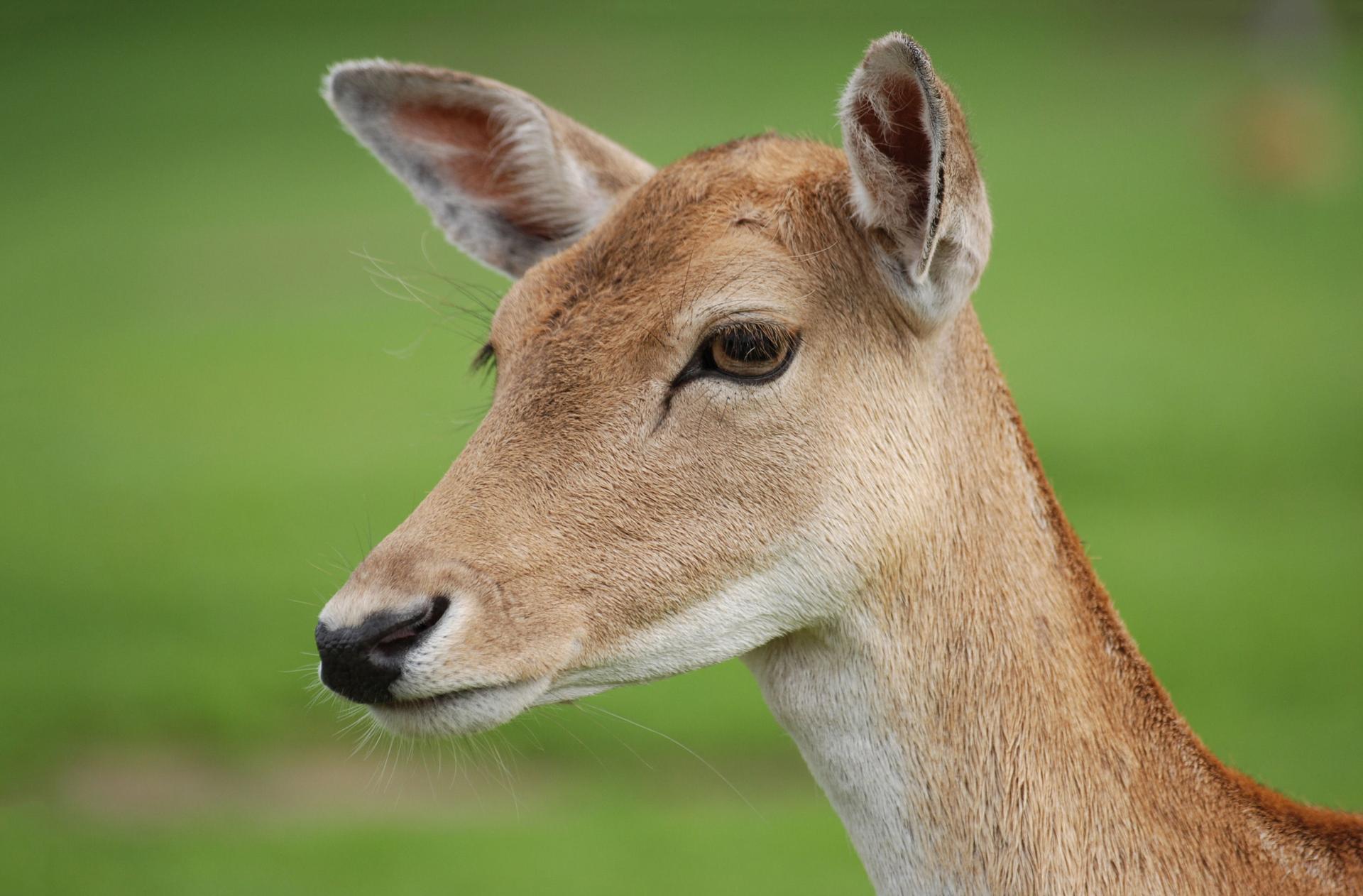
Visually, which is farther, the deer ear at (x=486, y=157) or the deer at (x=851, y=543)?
the deer ear at (x=486, y=157)

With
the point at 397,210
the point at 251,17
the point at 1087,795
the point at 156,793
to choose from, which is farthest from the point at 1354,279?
the point at 251,17

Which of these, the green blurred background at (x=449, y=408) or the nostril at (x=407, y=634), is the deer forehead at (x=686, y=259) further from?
the green blurred background at (x=449, y=408)

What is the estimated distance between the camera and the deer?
3500 millimetres

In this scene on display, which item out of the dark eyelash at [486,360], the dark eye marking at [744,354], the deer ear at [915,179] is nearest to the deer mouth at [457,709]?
the dark eye marking at [744,354]

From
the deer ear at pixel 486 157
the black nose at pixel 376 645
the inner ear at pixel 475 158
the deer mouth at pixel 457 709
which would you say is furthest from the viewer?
the inner ear at pixel 475 158

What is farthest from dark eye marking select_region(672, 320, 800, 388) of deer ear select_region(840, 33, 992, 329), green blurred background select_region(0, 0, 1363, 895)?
green blurred background select_region(0, 0, 1363, 895)

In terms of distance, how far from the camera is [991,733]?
3.62 m

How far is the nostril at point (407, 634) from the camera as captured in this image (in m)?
3.24

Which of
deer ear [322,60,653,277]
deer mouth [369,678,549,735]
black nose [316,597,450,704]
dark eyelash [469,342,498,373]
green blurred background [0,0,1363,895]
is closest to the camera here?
black nose [316,597,450,704]

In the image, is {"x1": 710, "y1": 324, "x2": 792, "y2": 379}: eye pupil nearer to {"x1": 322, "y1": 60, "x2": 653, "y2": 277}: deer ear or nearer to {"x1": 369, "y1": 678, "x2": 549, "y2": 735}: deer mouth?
{"x1": 369, "y1": 678, "x2": 549, "y2": 735}: deer mouth

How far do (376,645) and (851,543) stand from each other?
1.14m

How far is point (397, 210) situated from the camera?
25609mm

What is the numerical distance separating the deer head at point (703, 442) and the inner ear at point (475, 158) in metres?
1.02

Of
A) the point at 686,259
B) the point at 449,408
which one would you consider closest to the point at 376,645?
the point at 686,259
